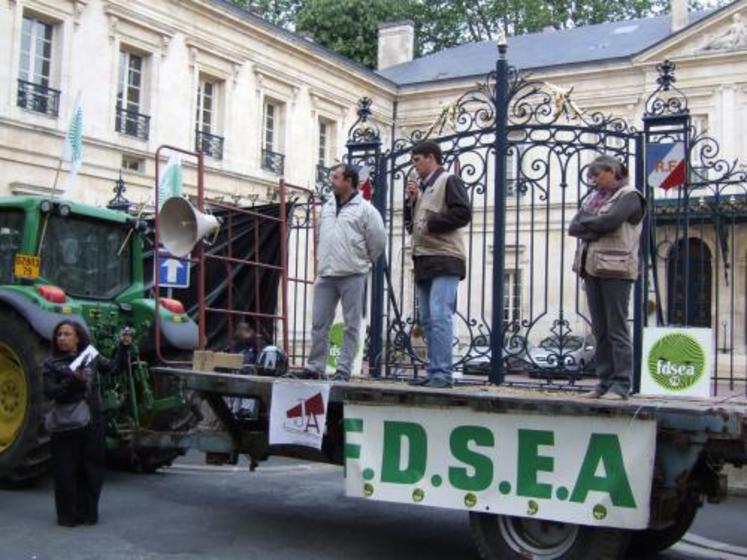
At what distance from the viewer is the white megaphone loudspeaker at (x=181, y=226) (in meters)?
7.70

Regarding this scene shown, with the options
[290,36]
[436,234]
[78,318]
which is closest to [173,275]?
[78,318]

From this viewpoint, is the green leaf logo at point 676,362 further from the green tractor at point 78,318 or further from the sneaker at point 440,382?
the green tractor at point 78,318

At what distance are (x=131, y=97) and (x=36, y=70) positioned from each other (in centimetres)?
324

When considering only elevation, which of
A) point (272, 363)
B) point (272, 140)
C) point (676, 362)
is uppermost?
point (272, 140)

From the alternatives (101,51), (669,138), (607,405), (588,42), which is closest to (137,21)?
(101,51)

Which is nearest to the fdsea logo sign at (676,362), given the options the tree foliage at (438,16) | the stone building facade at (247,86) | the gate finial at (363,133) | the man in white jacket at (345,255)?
the man in white jacket at (345,255)

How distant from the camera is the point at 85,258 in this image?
9.30 m

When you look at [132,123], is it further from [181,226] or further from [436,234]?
[436,234]

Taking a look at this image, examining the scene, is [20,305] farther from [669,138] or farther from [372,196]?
[669,138]

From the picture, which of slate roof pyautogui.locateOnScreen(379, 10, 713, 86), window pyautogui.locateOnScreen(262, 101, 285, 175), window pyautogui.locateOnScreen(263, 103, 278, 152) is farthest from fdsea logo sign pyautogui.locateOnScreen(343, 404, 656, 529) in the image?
slate roof pyautogui.locateOnScreen(379, 10, 713, 86)

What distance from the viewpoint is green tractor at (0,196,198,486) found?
8180 millimetres

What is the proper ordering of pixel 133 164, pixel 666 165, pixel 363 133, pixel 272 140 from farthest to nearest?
pixel 272 140 → pixel 133 164 → pixel 363 133 → pixel 666 165

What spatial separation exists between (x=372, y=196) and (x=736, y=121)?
963 inches

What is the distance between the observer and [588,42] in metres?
35.5
